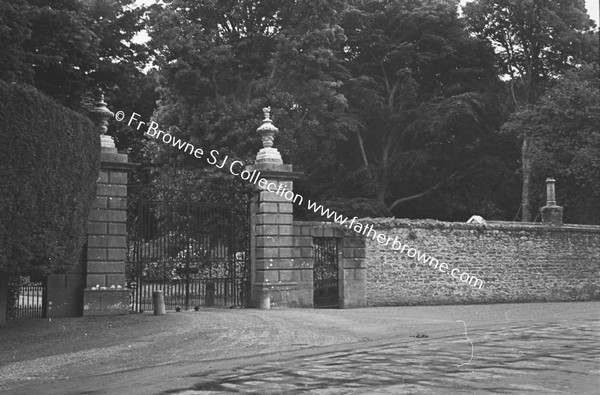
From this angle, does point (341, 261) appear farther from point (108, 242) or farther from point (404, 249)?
point (108, 242)

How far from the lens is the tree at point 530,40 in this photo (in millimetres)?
32406

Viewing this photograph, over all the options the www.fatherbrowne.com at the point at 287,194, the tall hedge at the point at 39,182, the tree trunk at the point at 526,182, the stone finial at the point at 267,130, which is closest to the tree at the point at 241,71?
the www.fatherbrowne.com at the point at 287,194

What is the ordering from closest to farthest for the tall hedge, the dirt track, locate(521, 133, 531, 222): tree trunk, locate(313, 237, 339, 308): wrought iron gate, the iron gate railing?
1. the dirt track
2. the tall hedge
3. the iron gate railing
4. locate(313, 237, 339, 308): wrought iron gate
5. locate(521, 133, 531, 222): tree trunk

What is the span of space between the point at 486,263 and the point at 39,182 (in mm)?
13999

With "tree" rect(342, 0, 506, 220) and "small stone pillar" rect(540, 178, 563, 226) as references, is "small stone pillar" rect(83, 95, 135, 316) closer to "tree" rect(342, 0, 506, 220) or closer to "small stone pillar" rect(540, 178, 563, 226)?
"small stone pillar" rect(540, 178, 563, 226)

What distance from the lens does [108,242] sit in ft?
48.8

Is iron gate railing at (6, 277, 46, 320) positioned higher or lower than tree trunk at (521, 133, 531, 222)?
lower

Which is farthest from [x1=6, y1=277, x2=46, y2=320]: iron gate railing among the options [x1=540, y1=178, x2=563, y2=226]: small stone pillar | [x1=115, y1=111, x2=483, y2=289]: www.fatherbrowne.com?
[x1=540, y1=178, x2=563, y2=226]: small stone pillar

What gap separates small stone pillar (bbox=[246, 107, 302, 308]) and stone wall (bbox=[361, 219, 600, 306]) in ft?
8.88

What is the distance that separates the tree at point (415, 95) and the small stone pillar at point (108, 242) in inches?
730

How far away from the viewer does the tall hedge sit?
37.2 feet

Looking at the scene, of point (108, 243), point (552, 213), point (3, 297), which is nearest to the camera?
point (3, 297)

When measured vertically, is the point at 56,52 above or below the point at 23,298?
above

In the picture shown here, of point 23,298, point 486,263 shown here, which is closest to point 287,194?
point 23,298
